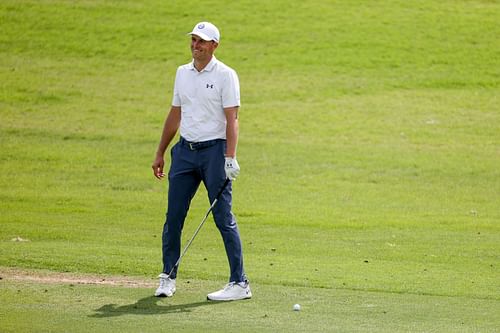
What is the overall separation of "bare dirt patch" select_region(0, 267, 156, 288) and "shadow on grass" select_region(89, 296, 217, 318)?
96cm

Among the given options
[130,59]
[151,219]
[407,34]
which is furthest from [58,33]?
[151,219]

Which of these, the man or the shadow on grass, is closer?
the shadow on grass

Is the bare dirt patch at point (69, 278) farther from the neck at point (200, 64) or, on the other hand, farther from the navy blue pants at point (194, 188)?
the neck at point (200, 64)

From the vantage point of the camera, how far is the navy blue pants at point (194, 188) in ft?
35.7

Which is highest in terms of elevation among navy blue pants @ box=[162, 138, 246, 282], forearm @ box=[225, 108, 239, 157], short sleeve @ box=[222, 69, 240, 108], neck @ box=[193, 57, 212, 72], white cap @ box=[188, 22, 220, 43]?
white cap @ box=[188, 22, 220, 43]

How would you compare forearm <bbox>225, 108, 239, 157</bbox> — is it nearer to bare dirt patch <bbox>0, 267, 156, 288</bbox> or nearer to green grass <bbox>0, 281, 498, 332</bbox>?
green grass <bbox>0, 281, 498, 332</bbox>

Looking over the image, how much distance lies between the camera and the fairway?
10.8m

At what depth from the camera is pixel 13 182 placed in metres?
22.8

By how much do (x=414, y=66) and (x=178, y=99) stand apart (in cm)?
2409

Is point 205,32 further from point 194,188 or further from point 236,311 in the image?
point 236,311

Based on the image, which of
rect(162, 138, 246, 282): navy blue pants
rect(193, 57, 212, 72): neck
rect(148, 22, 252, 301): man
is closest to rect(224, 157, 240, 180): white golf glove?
rect(148, 22, 252, 301): man

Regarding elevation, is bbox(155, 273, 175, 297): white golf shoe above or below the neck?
below

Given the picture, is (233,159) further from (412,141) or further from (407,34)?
(407,34)

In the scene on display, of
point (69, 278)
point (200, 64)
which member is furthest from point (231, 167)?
point (69, 278)
